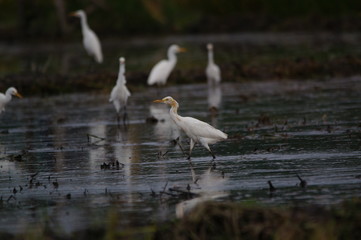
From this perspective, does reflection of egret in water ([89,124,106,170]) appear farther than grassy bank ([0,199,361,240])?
Yes

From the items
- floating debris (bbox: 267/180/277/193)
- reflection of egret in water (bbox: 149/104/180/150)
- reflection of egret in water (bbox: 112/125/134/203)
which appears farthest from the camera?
reflection of egret in water (bbox: 149/104/180/150)

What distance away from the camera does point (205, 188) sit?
10.5m

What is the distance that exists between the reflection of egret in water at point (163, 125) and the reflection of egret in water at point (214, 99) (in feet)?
3.09

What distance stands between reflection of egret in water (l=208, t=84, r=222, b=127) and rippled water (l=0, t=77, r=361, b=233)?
8 centimetres

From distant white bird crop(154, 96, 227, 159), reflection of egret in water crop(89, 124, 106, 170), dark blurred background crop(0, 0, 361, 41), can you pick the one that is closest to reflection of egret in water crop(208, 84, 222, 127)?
reflection of egret in water crop(89, 124, 106, 170)

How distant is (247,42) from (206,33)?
13863 millimetres

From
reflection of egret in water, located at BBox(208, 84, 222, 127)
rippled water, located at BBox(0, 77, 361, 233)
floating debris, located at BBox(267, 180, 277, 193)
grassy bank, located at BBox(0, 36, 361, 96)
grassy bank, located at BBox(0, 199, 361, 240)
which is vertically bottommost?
grassy bank, located at BBox(0, 199, 361, 240)

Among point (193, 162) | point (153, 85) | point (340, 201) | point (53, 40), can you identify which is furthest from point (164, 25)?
point (340, 201)

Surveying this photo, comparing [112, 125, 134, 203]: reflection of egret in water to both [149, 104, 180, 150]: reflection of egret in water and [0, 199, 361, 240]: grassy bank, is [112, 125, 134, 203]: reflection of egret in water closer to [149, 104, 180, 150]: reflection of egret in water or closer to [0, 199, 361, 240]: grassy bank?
[149, 104, 180, 150]: reflection of egret in water

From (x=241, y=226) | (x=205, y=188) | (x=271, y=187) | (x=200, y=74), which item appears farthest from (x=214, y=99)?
(x=241, y=226)

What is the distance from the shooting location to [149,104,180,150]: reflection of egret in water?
1619 cm

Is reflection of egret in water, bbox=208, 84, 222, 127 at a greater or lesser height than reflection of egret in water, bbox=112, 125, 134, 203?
greater

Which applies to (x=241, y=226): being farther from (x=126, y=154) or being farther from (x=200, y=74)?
(x=200, y=74)

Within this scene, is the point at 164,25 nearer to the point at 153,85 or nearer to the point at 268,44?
the point at 268,44
